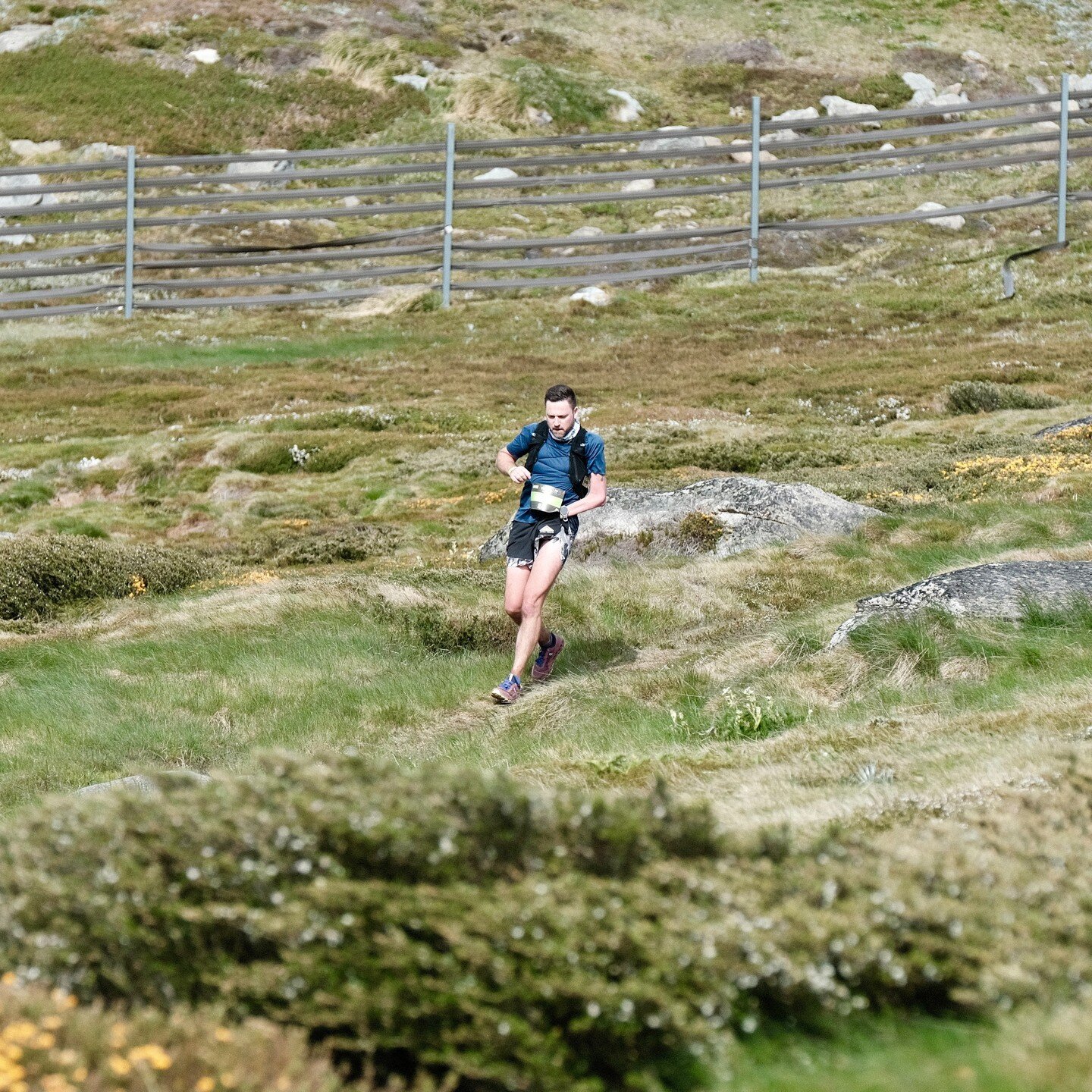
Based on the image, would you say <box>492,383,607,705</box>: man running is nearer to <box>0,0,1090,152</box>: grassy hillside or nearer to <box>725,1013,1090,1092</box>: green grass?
<box>725,1013,1090,1092</box>: green grass

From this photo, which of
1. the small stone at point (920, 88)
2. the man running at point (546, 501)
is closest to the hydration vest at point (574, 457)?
the man running at point (546, 501)

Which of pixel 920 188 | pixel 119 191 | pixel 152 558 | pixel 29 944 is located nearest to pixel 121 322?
pixel 119 191

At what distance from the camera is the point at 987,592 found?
10.6 meters

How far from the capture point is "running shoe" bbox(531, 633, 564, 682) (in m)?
12.0

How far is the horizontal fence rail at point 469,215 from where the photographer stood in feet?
123

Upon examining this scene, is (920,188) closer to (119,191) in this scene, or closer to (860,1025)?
(119,191)

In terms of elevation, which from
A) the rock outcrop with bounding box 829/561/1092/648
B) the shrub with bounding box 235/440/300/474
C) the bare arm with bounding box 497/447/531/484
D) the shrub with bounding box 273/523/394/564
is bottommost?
the shrub with bounding box 235/440/300/474

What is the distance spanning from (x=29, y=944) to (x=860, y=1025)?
98.2 inches

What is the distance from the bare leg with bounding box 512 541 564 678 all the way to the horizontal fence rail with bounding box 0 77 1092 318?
2379 centimetres

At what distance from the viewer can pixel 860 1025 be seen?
157 inches

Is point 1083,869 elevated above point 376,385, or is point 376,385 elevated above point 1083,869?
point 1083,869

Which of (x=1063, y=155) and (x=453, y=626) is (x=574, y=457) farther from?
(x=1063, y=155)

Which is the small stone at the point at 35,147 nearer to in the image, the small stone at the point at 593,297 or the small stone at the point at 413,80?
the small stone at the point at 413,80

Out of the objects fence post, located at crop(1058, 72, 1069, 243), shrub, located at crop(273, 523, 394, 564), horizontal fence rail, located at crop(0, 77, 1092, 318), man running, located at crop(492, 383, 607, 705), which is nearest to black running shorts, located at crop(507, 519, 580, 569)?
man running, located at crop(492, 383, 607, 705)
